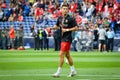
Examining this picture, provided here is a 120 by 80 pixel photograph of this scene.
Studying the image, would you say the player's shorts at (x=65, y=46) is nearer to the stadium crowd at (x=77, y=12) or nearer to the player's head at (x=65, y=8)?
the player's head at (x=65, y=8)

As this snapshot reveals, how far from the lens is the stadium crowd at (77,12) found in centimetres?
3956

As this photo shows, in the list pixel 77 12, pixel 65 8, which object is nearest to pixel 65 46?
pixel 65 8

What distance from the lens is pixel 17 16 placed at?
145ft

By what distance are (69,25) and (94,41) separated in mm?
22556

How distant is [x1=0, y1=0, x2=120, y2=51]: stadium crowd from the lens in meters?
39.6

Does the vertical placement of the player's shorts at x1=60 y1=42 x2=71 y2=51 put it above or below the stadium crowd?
above

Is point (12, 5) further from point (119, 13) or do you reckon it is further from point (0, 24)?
point (119, 13)

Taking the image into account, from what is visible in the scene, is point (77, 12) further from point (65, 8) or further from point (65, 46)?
point (65, 8)

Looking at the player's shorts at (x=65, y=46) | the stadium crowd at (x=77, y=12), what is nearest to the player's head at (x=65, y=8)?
the player's shorts at (x=65, y=46)

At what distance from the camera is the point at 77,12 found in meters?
42.3

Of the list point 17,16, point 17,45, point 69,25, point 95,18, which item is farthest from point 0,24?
point 69,25

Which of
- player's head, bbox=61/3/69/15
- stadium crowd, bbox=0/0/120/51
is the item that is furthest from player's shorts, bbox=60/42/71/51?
stadium crowd, bbox=0/0/120/51

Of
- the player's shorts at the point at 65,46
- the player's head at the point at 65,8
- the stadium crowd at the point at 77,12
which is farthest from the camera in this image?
the stadium crowd at the point at 77,12

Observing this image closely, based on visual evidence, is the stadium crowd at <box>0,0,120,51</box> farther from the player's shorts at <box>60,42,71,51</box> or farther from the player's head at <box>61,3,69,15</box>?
the player's head at <box>61,3,69,15</box>
